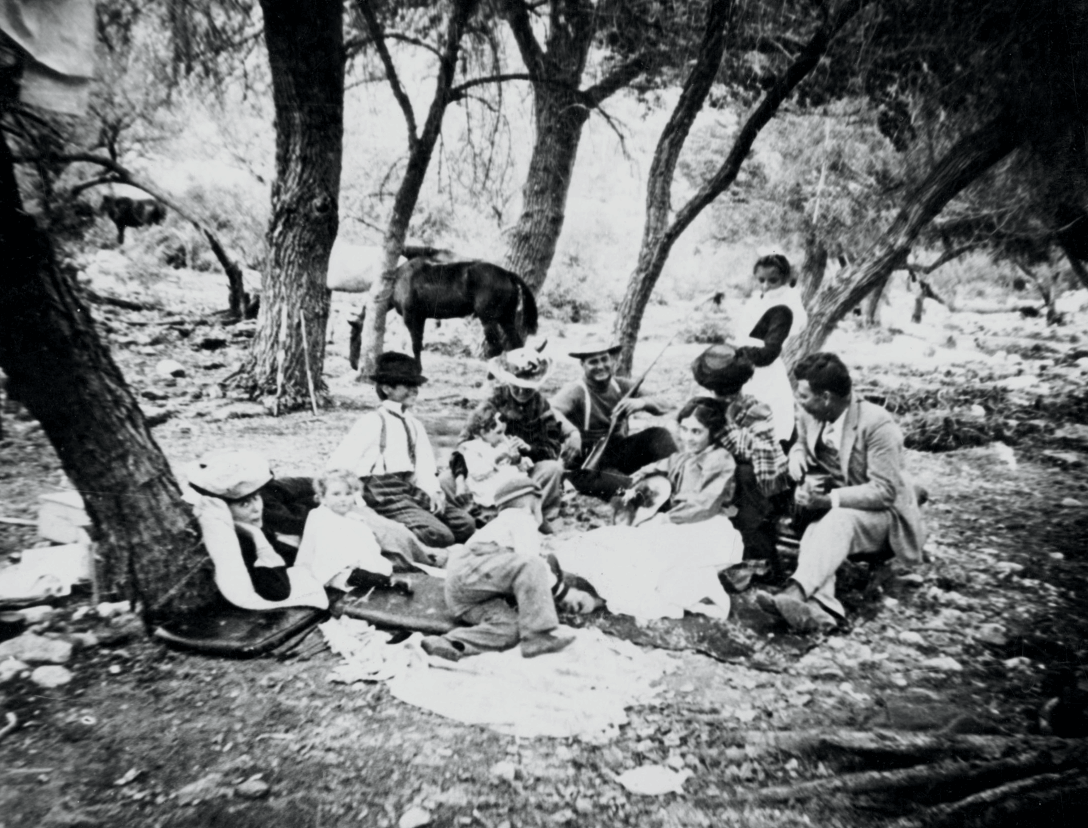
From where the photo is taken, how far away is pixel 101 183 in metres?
2.50

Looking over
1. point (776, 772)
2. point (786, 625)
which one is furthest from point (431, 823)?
point (786, 625)

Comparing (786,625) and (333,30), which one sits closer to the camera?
(786,625)

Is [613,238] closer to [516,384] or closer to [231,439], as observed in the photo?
[516,384]

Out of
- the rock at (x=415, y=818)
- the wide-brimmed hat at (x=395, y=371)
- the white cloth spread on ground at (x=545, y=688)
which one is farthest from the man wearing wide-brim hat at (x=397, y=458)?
the rock at (x=415, y=818)

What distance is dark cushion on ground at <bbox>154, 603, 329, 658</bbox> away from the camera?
7.77 ft

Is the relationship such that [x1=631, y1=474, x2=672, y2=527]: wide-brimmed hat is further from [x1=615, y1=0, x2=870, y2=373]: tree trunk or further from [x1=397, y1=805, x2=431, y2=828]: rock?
[x1=397, y1=805, x2=431, y2=828]: rock

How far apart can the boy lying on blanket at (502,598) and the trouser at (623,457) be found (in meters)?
1.28

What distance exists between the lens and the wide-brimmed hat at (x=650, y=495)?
3.39 m

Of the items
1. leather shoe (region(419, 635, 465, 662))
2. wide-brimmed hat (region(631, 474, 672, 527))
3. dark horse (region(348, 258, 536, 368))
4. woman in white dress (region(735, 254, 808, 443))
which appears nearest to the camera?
leather shoe (region(419, 635, 465, 662))

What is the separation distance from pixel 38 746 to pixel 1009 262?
4.73 meters

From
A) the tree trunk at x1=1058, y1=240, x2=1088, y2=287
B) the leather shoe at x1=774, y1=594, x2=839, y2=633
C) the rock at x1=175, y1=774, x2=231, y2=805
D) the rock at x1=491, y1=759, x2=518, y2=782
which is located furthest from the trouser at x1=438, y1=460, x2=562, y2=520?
the tree trunk at x1=1058, y1=240, x2=1088, y2=287

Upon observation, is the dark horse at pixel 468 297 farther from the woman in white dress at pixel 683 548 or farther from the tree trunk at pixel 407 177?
the woman in white dress at pixel 683 548

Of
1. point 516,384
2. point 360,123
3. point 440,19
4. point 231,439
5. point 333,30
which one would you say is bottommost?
point 231,439

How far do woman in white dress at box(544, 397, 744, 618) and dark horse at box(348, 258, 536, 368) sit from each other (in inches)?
59.8
